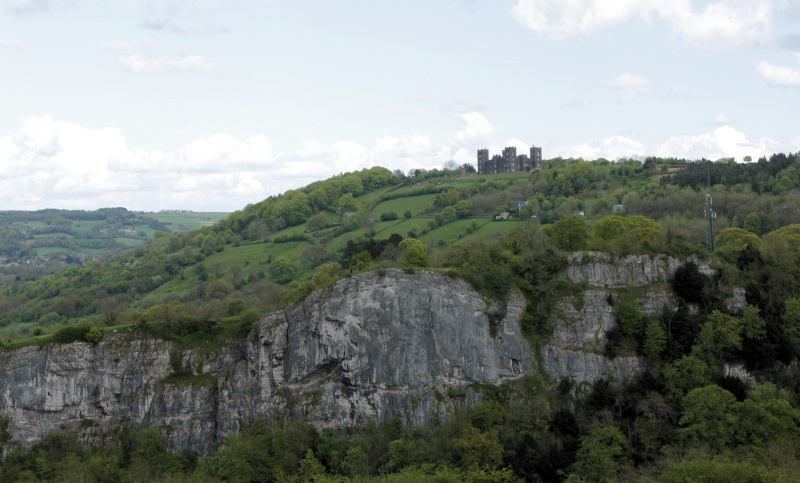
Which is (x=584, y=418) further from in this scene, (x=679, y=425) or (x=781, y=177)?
(x=781, y=177)

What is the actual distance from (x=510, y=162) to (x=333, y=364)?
10282 centimetres

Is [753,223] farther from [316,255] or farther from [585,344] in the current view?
[316,255]

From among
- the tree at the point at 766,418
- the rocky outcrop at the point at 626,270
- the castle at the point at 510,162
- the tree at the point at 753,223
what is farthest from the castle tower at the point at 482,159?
the tree at the point at 766,418

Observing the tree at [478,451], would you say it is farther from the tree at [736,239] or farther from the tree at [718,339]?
the tree at [736,239]

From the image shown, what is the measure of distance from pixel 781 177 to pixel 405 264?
62.9m

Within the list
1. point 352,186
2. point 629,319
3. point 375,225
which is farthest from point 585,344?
point 352,186

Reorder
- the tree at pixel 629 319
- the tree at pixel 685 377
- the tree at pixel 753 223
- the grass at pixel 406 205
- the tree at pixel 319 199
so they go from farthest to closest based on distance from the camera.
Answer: the tree at pixel 319 199, the grass at pixel 406 205, the tree at pixel 753 223, the tree at pixel 629 319, the tree at pixel 685 377

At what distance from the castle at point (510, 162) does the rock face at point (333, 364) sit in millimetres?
95063

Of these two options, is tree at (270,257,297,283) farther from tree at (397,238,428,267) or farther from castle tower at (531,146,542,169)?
castle tower at (531,146,542,169)

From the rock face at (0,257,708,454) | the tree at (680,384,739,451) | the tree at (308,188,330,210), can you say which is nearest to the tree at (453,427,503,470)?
the rock face at (0,257,708,454)

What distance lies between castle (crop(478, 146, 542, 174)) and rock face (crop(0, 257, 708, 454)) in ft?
312

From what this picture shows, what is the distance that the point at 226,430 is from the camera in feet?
159

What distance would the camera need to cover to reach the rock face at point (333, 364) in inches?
1865

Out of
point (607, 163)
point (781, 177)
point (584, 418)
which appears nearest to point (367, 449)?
point (584, 418)
